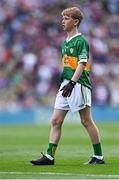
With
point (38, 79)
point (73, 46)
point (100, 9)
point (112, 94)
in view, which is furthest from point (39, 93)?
point (73, 46)

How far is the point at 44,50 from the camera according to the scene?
28109 mm

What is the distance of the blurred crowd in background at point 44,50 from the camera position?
27125mm

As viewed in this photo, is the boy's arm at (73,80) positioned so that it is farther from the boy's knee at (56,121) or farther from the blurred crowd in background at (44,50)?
the blurred crowd in background at (44,50)

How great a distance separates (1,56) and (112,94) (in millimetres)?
4271

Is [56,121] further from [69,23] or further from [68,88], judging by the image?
[69,23]

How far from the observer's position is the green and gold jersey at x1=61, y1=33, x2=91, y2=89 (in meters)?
10.3

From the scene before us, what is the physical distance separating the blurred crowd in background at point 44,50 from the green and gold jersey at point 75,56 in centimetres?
1610

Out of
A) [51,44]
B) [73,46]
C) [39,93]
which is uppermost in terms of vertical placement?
[51,44]

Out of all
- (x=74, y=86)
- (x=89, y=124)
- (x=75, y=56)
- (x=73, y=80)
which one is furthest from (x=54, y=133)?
(x=75, y=56)

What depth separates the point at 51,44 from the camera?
93.1 feet

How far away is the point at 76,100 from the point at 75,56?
1.98 ft

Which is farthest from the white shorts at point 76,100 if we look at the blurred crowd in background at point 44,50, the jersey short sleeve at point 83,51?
the blurred crowd in background at point 44,50

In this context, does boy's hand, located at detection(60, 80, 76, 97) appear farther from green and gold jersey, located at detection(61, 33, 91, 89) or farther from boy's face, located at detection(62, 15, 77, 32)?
boy's face, located at detection(62, 15, 77, 32)

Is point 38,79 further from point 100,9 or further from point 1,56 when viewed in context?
point 100,9
